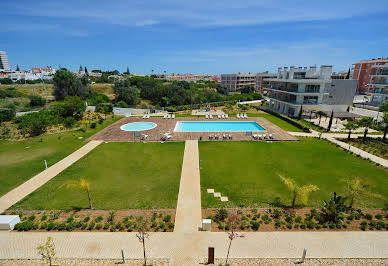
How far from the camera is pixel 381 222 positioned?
35.1ft

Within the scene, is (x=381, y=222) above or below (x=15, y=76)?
below

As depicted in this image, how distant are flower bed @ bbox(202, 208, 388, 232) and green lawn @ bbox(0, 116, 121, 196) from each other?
1453 cm

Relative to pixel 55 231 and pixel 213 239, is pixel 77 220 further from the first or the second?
pixel 213 239

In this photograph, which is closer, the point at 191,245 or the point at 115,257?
the point at 115,257

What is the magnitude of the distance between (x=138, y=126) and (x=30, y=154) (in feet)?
45.6

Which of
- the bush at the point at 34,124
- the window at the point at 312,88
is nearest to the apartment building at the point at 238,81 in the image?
the window at the point at 312,88

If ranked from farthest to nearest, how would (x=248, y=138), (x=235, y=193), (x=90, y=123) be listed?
(x=90, y=123), (x=248, y=138), (x=235, y=193)

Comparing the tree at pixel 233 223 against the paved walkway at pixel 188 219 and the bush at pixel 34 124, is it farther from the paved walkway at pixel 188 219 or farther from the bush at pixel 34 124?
the bush at pixel 34 124

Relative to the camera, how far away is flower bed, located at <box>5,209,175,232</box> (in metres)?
10.4

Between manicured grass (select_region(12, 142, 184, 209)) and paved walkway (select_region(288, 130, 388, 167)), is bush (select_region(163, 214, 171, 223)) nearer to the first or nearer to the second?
manicured grass (select_region(12, 142, 184, 209))

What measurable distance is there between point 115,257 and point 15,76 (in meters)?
137

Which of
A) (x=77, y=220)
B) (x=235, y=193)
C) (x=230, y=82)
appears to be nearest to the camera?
(x=77, y=220)

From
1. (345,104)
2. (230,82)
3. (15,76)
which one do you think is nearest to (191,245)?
(345,104)

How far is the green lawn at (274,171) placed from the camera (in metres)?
13.1
